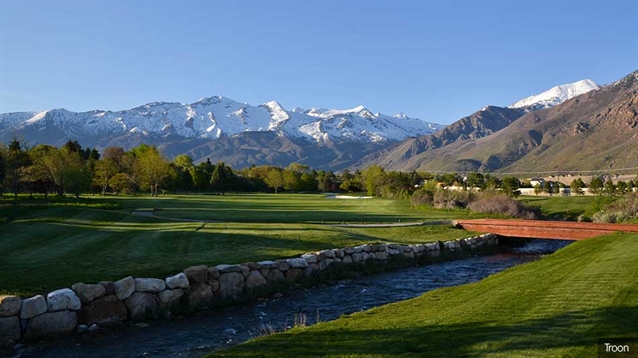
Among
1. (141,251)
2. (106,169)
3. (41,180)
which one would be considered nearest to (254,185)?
(106,169)

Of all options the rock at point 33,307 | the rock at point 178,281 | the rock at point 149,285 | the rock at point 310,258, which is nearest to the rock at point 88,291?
the rock at point 33,307

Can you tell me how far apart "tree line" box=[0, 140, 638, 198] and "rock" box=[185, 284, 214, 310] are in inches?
1754

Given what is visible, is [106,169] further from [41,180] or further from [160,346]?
[160,346]

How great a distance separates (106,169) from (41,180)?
54.5 feet

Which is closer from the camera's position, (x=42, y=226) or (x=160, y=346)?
(x=160, y=346)

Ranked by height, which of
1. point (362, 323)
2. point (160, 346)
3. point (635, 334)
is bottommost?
point (160, 346)

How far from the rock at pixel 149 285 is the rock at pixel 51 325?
1938 millimetres

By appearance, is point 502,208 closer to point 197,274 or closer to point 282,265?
point 282,265

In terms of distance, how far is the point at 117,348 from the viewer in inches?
426

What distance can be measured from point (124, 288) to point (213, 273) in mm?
2981

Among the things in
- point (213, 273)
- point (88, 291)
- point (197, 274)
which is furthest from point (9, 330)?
point (213, 273)

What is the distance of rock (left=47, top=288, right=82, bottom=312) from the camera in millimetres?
11672

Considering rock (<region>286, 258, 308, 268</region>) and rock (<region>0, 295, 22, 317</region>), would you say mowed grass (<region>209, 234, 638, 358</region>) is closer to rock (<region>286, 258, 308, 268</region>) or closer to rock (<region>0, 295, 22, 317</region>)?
rock (<region>0, 295, 22, 317</region>)

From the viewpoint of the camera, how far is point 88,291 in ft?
41.0
